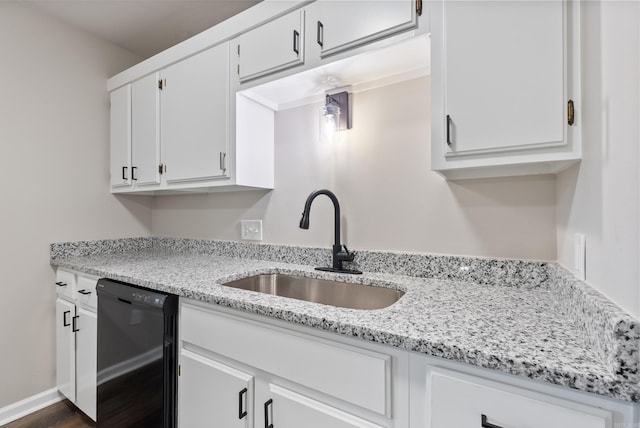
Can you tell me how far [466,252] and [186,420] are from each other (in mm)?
1317

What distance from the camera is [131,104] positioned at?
1995 millimetres

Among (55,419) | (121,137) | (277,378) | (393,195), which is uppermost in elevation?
(121,137)

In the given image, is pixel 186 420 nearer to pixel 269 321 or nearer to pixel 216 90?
pixel 269 321

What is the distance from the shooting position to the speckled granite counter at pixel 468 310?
0.54m

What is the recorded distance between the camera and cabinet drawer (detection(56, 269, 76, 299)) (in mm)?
1745

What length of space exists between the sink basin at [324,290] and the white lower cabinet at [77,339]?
0.89 meters

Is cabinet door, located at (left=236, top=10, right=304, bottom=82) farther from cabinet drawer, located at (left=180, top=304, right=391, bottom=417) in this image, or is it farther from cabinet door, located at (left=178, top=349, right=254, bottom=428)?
cabinet door, located at (left=178, top=349, right=254, bottom=428)

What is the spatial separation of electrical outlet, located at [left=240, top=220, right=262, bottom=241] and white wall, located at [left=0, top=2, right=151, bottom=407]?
3.67 ft

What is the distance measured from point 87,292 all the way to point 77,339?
0.33 m

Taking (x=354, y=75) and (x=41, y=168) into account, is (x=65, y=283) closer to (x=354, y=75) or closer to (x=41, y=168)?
(x=41, y=168)

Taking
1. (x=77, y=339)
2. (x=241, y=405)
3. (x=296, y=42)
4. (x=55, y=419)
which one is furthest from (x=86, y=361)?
(x=296, y=42)

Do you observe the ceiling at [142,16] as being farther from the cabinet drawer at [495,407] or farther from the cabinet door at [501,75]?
the cabinet drawer at [495,407]

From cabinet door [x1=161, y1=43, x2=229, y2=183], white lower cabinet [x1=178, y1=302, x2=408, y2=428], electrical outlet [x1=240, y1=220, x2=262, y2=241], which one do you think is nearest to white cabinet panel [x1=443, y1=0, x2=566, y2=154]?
white lower cabinet [x1=178, y1=302, x2=408, y2=428]

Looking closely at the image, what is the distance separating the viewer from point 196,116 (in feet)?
5.47
